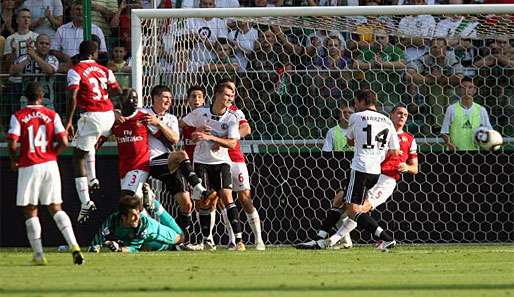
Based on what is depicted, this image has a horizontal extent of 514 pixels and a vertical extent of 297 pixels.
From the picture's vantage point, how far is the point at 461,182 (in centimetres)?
1669

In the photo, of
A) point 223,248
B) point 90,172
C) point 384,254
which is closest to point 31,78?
point 90,172

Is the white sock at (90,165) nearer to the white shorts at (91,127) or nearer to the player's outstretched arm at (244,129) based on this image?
the white shorts at (91,127)

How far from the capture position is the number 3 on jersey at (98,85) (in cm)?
1483

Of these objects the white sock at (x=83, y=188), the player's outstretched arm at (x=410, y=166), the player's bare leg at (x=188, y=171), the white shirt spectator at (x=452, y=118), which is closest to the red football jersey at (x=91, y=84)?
the white sock at (x=83, y=188)

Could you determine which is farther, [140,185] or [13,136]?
[140,185]

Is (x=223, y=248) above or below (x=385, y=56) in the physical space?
below

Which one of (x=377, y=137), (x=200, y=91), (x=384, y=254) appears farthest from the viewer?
(x=200, y=91)

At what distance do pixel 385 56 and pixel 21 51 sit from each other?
521 centimetres

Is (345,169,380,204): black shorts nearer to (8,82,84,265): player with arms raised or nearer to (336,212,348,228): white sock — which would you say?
(336,212,348,228): white sock

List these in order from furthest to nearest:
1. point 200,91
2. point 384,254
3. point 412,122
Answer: point 412,122
point 200,91
point 384,254

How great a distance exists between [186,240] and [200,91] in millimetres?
1997

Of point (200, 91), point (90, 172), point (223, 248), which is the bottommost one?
point (223, 248)

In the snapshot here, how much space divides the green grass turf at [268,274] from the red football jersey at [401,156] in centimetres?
150

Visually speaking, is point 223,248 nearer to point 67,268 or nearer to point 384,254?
point 384,254
